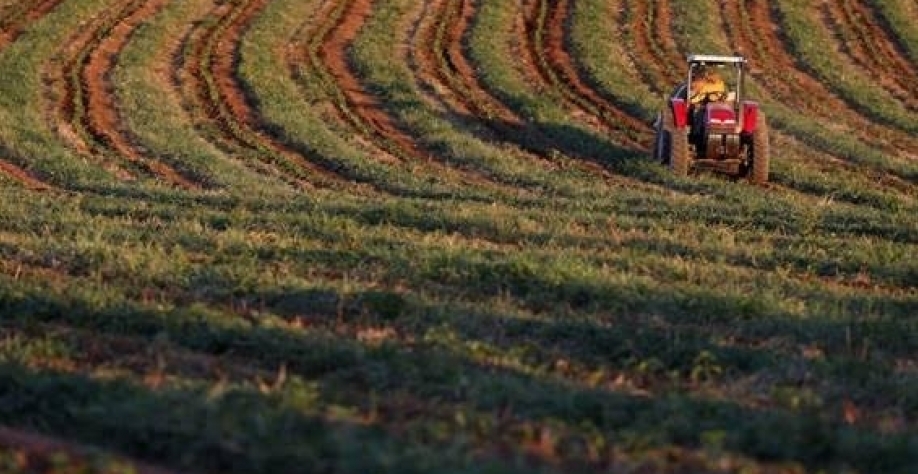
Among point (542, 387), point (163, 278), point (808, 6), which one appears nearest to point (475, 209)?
point (163, 278)

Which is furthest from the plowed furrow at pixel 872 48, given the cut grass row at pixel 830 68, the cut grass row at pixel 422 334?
the cut grass row at pixel 422 334

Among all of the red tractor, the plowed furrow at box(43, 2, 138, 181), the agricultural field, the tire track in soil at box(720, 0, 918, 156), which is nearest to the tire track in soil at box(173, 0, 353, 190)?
the agricultural field

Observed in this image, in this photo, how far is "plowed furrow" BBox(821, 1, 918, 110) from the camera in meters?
32.7

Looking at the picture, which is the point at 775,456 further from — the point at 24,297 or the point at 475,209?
the point at 475,209

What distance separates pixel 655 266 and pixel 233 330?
3927mm

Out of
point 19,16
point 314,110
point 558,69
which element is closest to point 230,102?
point 314,110

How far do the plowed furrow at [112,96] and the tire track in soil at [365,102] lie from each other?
157 inches

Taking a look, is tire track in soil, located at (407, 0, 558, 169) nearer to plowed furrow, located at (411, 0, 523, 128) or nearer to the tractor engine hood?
plowed furrow, located at (411, 0, 523, 128)

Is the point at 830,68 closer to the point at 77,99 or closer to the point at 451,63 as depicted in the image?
the point at 451,63

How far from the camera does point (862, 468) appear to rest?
23.2ft

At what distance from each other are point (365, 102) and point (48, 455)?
22.5 m

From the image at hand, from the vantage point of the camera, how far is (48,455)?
22.4ft

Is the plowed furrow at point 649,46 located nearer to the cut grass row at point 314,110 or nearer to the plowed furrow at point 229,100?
the cut grass row at point 314,110

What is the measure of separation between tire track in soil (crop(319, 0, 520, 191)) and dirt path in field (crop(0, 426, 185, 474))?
12.3 meters
